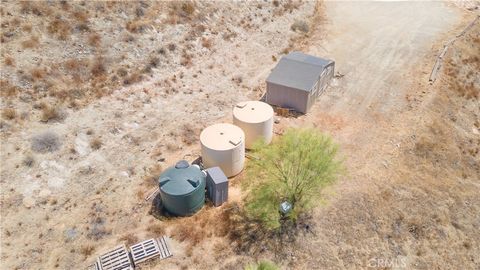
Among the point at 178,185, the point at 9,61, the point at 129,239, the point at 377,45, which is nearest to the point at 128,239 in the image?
the point at 129,239

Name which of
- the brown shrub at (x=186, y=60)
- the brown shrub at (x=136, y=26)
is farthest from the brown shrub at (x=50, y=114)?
the brown shrub at (x=186, y=60)

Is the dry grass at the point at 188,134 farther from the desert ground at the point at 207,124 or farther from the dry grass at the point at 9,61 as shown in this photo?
the dry grass at the point at 9,61

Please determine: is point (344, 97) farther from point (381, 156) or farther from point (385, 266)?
point (385, 266)

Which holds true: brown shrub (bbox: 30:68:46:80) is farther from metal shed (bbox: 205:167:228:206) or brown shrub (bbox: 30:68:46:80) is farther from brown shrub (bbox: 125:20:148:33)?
metal shed (bbox: 205:167:228:206)

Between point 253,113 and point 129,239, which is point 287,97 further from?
point 129,239

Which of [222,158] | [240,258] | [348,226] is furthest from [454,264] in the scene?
[222,158]

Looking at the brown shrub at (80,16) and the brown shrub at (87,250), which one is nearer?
the brown shrub at (87,250)

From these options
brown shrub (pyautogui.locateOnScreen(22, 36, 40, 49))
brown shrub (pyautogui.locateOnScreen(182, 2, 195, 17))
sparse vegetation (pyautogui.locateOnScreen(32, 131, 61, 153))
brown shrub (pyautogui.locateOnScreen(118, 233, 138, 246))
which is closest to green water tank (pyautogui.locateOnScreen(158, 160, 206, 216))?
brown shrub (pyautogui.locateOnScreen(118, 233, 138, 246))
